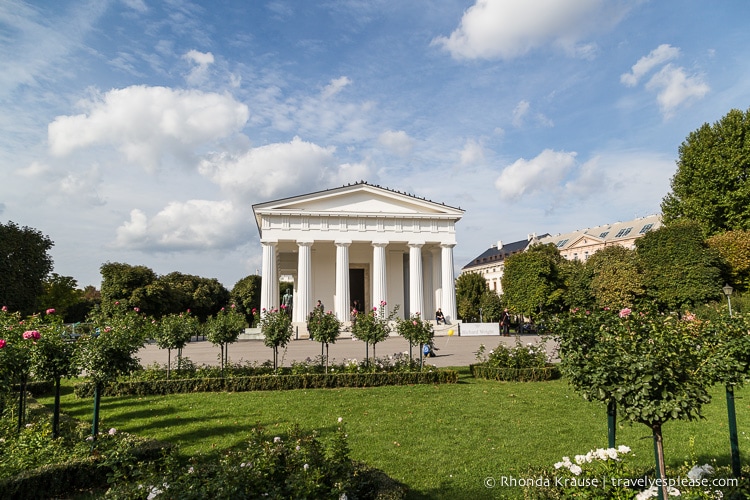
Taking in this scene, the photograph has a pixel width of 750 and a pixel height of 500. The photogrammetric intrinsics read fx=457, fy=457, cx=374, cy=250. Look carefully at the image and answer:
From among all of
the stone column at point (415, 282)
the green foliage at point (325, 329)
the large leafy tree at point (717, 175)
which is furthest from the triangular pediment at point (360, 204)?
the green foliage at point (325, 329)

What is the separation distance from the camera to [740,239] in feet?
115

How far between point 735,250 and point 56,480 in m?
43.2

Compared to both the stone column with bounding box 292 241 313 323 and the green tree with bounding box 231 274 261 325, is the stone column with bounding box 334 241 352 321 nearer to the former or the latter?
the stone column with bounding box 292 241 313 323

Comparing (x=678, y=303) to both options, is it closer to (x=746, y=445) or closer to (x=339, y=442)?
(x=746, y=445)

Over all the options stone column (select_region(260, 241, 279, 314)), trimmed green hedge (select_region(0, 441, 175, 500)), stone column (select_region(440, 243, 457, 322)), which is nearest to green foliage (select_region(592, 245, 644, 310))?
stone column (select_region(440, 243, 457, 322))

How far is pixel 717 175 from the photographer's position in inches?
1420

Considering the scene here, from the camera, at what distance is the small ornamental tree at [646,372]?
4387 millimetres

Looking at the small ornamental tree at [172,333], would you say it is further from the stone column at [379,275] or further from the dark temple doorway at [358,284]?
the dark temple doorway at [358,284]

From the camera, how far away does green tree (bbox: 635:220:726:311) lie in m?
36.2

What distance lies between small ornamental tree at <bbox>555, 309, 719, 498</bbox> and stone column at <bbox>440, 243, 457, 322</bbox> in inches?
1497

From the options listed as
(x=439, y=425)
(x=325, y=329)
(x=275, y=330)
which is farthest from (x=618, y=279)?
(x=439, y=425)

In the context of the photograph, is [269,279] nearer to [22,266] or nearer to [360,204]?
[360,204]

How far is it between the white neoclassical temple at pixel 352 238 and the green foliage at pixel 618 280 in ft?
46.6

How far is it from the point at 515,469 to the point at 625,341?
10.8 feet
